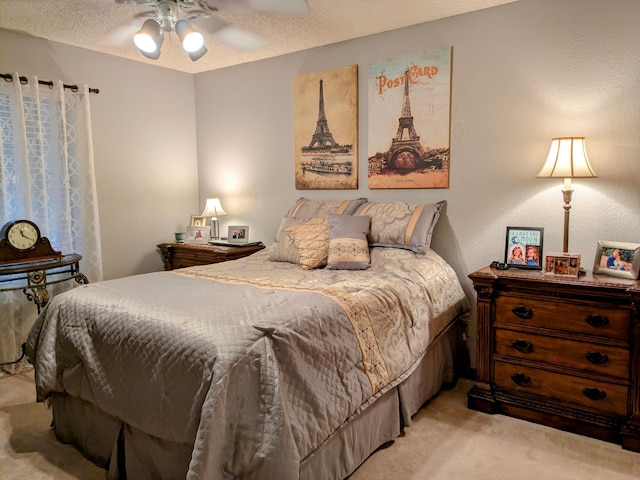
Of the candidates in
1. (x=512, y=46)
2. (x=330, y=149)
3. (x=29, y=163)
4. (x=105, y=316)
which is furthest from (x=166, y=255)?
(x=512, y=46)

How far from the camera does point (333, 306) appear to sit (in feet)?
6.39

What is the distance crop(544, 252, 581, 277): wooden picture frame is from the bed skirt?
0.76 metres

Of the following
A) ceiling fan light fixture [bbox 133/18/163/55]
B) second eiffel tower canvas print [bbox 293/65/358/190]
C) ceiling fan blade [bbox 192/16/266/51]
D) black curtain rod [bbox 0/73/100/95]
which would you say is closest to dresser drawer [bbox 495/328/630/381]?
second eiffel tower canvas print [bbox 293/65/358/190]

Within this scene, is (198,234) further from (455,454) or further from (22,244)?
(455,454)

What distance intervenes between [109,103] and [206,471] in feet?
11.1

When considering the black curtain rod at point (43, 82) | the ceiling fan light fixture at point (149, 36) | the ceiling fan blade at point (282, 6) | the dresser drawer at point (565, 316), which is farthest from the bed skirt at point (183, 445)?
the black curtain rod at point (43, 82)

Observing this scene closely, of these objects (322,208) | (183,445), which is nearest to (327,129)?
(322,208)

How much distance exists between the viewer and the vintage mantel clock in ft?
9.78

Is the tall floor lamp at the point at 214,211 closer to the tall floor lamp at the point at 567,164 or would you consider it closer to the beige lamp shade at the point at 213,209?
the beige lamp shade at the point at 213,209

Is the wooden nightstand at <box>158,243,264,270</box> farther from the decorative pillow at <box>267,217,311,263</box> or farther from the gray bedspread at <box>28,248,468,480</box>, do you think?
the gray bedspread at <box>28,248,468,480</box>

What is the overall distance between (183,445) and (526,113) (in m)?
2.60

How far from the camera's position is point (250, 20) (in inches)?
118

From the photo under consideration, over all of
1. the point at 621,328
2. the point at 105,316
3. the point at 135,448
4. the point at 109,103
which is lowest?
the point at 135,448

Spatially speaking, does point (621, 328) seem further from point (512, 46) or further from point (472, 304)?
point (512, 46)
